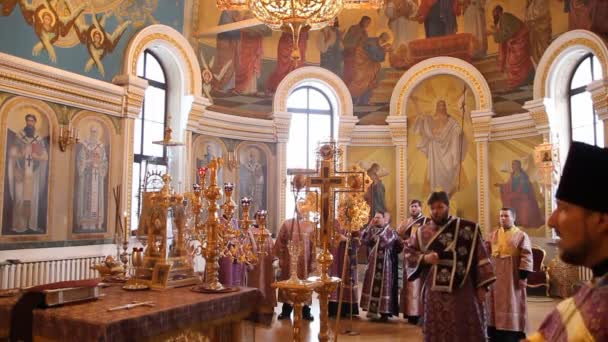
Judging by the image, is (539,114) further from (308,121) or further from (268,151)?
(268,151)

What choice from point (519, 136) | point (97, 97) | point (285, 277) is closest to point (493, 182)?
point (519, 136)

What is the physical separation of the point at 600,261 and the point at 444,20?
12.2m

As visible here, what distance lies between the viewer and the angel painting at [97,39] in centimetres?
890

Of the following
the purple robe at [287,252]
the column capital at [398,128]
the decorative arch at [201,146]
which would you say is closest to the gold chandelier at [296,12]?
the purple robe at [287,252]

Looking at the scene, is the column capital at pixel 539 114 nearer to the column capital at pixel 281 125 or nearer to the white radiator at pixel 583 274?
the white radiator at pixel 583 274

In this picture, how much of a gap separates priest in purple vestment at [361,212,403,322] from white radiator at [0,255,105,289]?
430cm

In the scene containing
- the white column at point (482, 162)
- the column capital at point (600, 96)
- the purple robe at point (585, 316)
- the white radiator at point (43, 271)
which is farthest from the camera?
the white column at point (482, 162)

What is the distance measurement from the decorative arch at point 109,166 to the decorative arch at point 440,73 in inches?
261

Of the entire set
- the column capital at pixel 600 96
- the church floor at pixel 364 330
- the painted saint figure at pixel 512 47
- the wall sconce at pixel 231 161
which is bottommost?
the church floor at pixel 364 330

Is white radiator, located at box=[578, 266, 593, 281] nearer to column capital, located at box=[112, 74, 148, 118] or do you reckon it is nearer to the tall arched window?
the tall arched window

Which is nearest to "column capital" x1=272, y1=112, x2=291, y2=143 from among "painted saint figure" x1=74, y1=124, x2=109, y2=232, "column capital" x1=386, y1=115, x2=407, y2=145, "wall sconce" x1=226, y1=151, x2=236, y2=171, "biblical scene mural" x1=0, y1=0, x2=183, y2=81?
"wall sconce" x1=226, y1=151, x2=236, y2=171

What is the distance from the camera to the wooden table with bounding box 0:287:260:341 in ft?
10.6

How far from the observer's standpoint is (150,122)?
10.9m

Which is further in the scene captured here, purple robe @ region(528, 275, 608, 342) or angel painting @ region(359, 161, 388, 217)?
angel painting @ region(359, 161, 388, 217)
